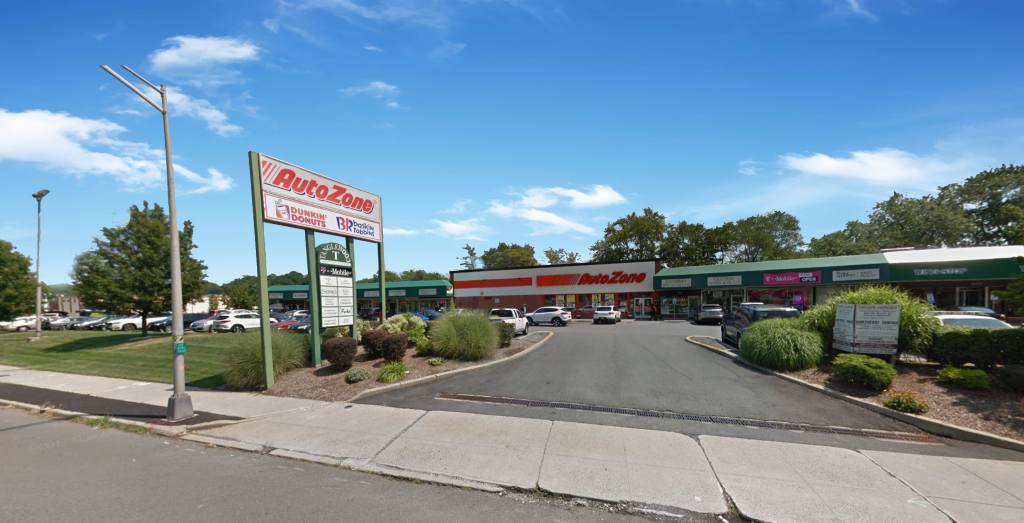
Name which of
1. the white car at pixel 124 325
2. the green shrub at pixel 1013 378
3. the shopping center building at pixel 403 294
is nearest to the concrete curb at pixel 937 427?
the green shrub at pixel 1013 378

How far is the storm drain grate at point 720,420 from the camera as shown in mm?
7082

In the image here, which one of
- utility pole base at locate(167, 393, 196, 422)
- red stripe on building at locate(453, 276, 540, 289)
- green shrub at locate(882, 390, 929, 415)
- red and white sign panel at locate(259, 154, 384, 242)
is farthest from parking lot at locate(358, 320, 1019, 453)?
A: red stripe on building at locate(453, 276, 540, 289)

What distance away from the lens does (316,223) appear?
12.8 metres

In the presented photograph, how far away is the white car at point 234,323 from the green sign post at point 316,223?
825 inches

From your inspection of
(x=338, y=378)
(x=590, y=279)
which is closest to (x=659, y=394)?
(x=338, y=378)

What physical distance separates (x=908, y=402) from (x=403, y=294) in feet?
152

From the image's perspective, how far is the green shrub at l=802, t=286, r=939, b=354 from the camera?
989 centimetres

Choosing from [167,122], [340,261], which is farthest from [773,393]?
[167,122]

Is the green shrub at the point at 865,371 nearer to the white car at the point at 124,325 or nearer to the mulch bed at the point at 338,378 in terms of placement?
the mulch bed at the point at 338,378

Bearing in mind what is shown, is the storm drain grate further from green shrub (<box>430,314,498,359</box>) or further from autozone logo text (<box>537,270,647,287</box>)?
autozone logo text (<box>537,270,647,287</box>)

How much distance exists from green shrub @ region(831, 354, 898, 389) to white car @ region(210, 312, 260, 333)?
3191cm

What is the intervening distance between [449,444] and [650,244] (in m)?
58.2

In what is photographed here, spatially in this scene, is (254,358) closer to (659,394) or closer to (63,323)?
(659,394)

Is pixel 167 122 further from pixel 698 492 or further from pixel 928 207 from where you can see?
pixel 928 207
